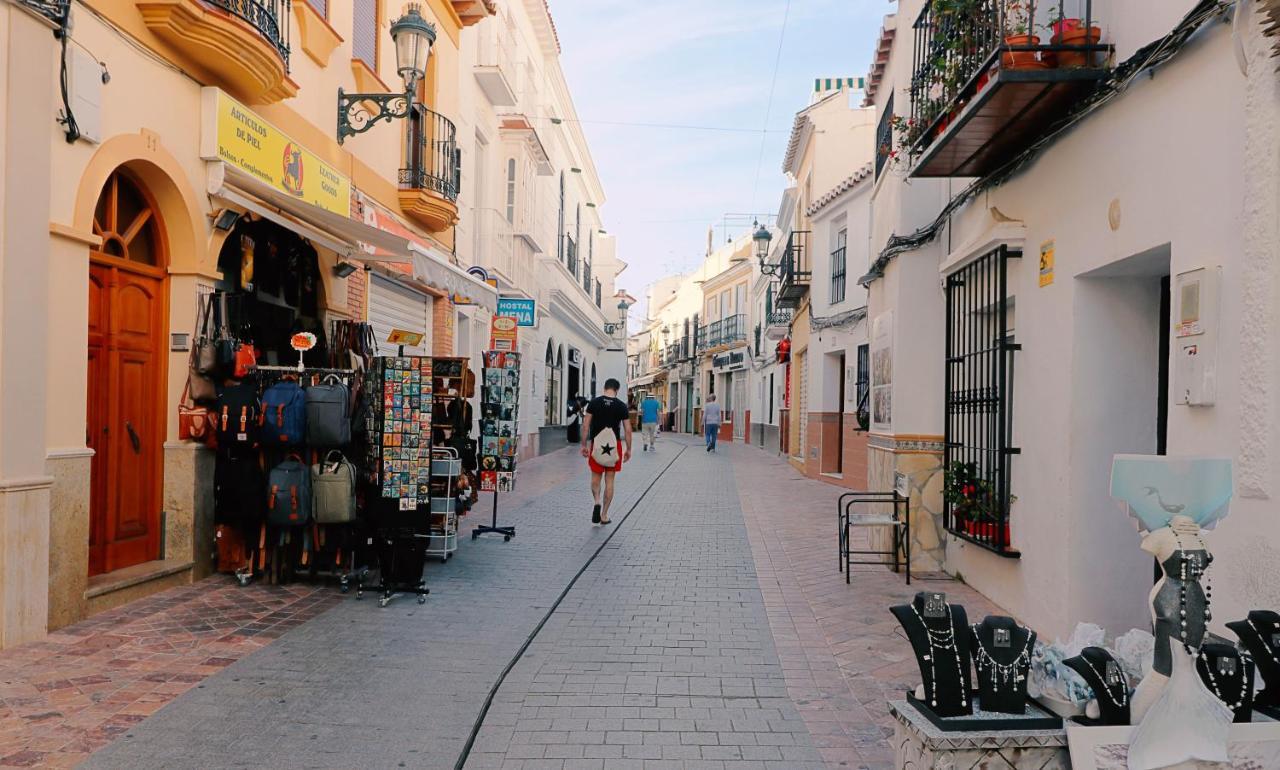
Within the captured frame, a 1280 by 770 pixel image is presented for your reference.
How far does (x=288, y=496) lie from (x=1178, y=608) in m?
Answer: 5.88

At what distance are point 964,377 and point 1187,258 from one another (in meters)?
3.22

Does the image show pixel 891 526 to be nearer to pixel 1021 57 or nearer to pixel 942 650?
pixel 1021 57

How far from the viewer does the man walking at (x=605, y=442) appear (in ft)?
36.3

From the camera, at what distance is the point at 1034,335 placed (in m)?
6.24

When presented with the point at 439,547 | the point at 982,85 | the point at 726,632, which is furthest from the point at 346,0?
the point at 726,632

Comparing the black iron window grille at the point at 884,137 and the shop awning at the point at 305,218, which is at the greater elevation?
the black iron window grille at the point at 884,137

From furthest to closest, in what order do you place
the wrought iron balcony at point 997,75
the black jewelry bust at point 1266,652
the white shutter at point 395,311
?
the white shutter at point 395,311 → the wrought iron balcony at point 997,75 → the black jewelry bust at point 1266,652

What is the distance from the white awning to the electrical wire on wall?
15.0 feet

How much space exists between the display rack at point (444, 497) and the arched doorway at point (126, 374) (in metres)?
2.10

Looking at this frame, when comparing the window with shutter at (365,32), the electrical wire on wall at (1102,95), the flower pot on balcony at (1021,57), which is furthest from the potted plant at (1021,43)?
the window with shutter at (365,32)

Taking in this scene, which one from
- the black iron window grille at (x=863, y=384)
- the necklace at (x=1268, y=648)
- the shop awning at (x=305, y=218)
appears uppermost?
the shop awning at (x=305, y=218)

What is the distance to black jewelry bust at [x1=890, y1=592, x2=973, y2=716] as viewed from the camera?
119 inches

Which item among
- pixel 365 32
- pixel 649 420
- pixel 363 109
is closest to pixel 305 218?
pixel 363 109

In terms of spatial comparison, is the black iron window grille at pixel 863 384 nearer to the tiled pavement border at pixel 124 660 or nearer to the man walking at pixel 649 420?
the tiled pavement border at pixel 124 660
